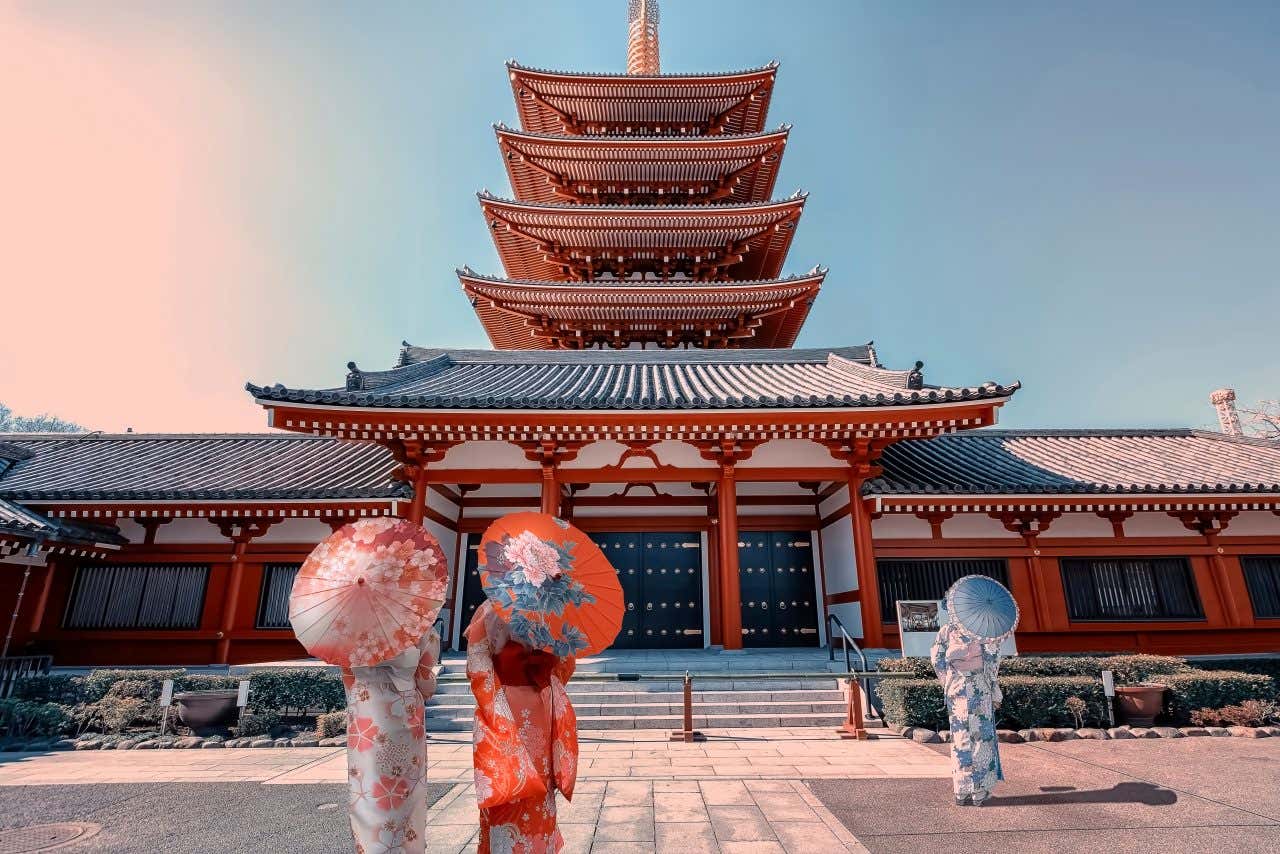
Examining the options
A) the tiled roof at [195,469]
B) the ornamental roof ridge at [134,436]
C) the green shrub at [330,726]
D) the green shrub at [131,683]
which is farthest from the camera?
the ornamental roof ridge at [134,436]

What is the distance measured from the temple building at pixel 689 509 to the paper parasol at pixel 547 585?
6.74m

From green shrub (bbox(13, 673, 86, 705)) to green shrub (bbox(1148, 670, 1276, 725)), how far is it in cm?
1543

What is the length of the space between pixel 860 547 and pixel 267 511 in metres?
10.7

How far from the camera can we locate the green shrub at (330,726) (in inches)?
293

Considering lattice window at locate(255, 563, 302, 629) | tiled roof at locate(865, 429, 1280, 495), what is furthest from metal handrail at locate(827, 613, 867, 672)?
lattice window at locate(255, 563, 302, 629)

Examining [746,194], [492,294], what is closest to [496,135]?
[492,294]

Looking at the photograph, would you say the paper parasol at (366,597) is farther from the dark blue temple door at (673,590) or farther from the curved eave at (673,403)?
the dark blue temple door at (673,590)

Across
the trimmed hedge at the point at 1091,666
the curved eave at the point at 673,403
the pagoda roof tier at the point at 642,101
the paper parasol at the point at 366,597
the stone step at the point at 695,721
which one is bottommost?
the stone step at the point at 695,721

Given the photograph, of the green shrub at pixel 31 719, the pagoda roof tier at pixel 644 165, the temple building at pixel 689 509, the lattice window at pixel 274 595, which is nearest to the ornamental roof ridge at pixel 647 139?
the pagoda roof tier at pixel 644 165

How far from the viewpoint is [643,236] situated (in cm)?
1620

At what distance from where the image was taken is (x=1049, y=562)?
11.0 m

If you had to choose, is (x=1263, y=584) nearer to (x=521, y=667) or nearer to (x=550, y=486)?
(x=550, y=486)

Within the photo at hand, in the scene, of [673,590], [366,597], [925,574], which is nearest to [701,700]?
[673,590]

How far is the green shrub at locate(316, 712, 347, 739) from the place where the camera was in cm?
744
